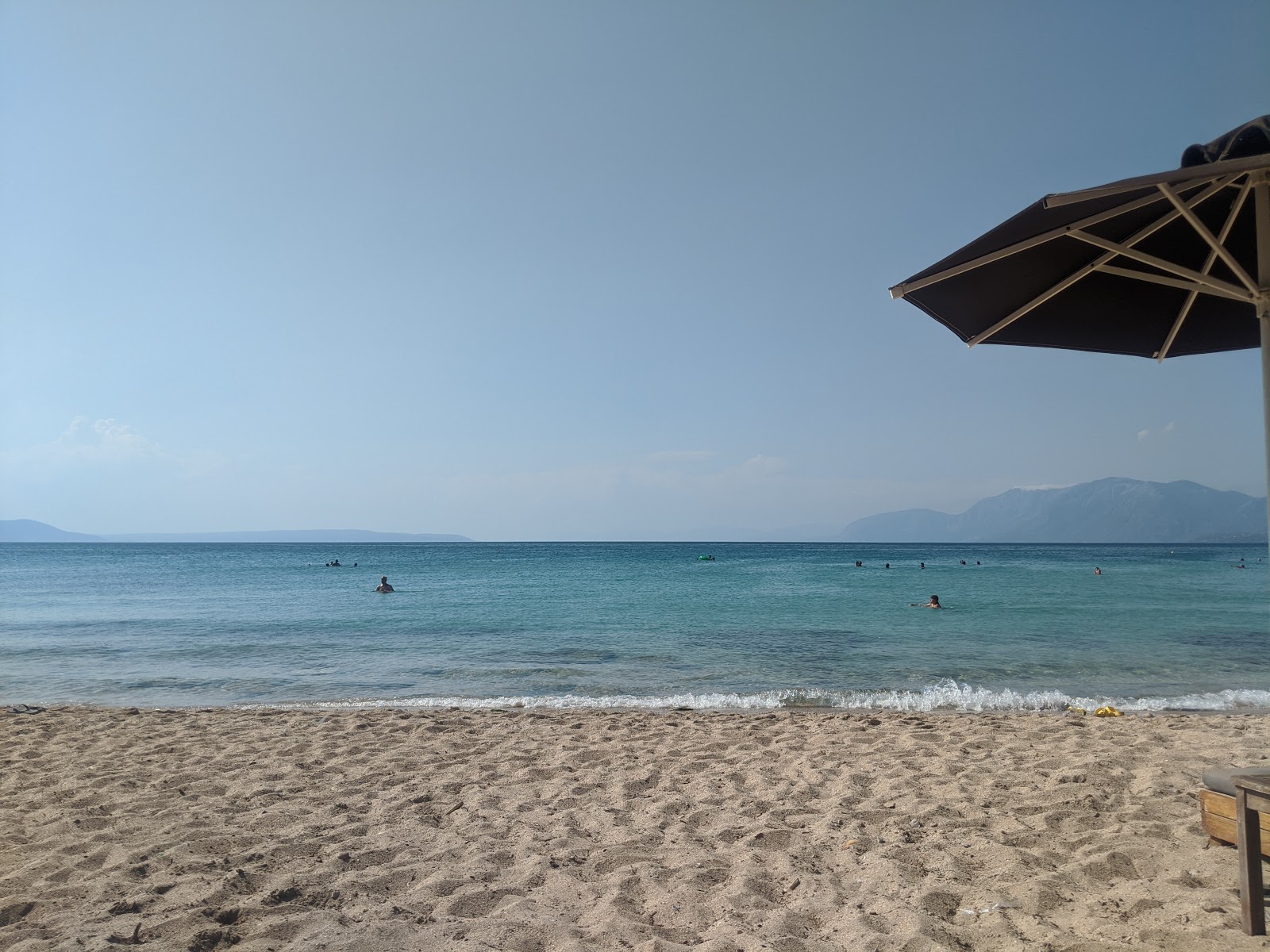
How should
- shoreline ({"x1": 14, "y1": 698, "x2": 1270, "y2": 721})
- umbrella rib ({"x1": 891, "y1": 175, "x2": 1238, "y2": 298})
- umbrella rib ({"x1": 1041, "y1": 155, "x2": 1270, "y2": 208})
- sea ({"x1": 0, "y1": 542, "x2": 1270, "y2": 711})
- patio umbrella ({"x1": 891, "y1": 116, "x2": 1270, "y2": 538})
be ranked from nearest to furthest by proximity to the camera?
umbrella rib ({"x1": 1041, "y1": 155, "x2": 1270, "y2": 208}) → patio umbrella ({"x1": 891, "y1": 116, "x2": 1270, "y2": 538}) → umbrella rib ({"x1": 891, "y1": 175, "x2": 1238, "y2": 298}) → shoreline ({"x1": 14, "y1": 698, "x2": 1270, "y2": 721}) → sea ({"x1": 0, "y1": 542, "x2": 1270, "y2": 711})

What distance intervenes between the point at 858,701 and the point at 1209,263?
7.04 m

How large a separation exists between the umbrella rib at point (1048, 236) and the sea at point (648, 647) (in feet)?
22.2

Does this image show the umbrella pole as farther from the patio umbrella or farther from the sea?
the sea

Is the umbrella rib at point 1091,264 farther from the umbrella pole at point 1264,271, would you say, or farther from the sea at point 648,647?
the sea at point 648,647

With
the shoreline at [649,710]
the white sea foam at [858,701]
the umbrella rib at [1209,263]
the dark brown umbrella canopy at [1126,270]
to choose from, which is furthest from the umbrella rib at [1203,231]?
the white sea foam at [858,701]

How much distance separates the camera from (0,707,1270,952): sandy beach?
10.7ft

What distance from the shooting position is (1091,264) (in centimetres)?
432

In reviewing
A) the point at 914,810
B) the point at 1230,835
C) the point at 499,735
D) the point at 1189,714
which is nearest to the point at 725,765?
the point at 914,810

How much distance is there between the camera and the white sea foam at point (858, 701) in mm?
9297

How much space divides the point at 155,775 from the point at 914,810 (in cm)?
602

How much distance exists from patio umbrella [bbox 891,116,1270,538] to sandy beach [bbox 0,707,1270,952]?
7.91 feet

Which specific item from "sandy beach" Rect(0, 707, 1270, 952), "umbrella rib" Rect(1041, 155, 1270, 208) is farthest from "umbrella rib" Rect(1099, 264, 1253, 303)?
"sandy beach" Rect(0, 707, 1270, 952)

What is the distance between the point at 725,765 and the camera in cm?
603

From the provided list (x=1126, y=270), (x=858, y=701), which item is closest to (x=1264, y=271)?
(x=1126, y=270)
